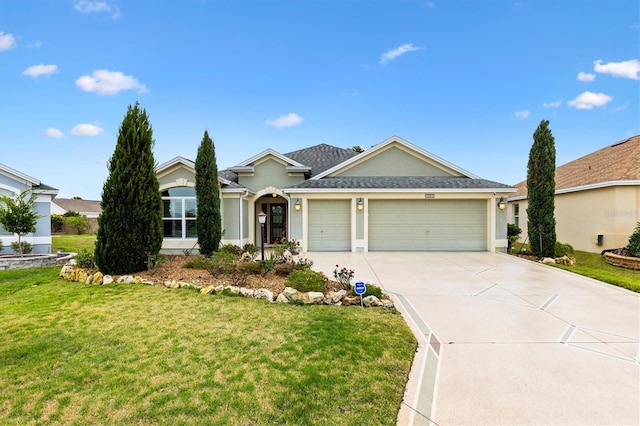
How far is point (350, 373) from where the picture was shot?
3.28 m

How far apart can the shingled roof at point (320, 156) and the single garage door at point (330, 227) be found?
3842mm

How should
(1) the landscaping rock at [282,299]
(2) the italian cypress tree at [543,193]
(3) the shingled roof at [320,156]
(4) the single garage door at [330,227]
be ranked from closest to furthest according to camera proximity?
(1) the landscaping rock at [282,299]
(2) the italian cypress tree at [543,193]
(4) the single garage door at [330,227]
(3) the shingled roof at [320,156]

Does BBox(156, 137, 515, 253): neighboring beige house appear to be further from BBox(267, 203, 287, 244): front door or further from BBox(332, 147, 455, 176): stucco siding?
BBox(267, 203, 287, 244): front door

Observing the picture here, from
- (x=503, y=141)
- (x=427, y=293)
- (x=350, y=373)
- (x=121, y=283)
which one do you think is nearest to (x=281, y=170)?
(x=121, y=283)

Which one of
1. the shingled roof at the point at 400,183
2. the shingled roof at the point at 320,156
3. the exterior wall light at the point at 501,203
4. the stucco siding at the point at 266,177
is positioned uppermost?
the shingled roof at the point at 320,156

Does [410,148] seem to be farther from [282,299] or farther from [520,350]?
[520,350]

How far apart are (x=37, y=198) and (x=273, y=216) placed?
1041 cm

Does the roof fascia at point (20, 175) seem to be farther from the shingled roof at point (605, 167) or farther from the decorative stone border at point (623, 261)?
the shingled roof at point (605, 167)

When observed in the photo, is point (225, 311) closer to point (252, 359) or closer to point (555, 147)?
point (252, 359)

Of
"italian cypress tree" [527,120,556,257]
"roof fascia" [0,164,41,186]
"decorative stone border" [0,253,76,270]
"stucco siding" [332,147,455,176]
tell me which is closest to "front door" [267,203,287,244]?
"stucco siding" [332,147,455,176]

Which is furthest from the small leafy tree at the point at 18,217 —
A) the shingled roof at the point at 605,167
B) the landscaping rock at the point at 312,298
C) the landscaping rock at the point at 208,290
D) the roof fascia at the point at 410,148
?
the shingled roof at the point at 605,167

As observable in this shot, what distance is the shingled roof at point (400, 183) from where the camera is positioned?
12914 millimetres

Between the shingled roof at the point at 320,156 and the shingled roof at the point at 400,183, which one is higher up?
the shingled roof at the point at 320,156

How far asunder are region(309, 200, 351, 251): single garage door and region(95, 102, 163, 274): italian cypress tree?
21.2 ft
